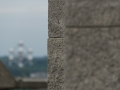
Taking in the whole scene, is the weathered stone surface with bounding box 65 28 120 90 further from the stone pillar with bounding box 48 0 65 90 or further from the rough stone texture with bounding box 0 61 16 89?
the rough stone texture with bounding box 0 61 16 89

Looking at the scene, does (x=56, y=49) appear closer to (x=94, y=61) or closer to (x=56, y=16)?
(x=56, y=16)

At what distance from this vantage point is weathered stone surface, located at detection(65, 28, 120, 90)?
2.86 m

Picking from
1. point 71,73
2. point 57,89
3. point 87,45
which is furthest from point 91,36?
point 57,89

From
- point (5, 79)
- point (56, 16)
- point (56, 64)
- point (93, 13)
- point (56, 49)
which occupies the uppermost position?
point (93, 13)

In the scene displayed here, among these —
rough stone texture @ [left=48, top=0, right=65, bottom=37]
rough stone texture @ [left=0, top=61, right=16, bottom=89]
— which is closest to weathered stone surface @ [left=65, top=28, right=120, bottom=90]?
rough stone texture @ [left=48, top=0, right=65, bottom=37]

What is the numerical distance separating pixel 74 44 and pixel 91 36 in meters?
0.11

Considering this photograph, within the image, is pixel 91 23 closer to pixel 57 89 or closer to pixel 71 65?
pixel 71 65

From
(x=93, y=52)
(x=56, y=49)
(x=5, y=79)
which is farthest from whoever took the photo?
(x=5, y=79)

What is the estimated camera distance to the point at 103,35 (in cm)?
286

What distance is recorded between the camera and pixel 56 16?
6.39m

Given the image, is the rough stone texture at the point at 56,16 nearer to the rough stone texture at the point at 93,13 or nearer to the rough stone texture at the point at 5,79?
the rough stone texture at the point at 93,13

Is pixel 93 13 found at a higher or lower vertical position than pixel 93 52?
higher

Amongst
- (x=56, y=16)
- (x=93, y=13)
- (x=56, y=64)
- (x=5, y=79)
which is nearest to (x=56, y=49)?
(x=56, y=64)

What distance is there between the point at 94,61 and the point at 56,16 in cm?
356
